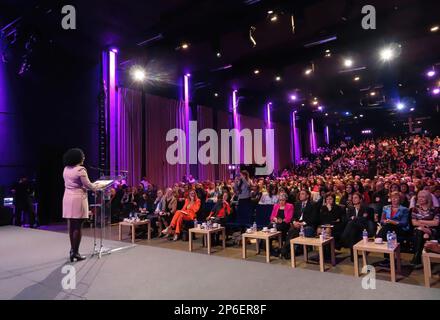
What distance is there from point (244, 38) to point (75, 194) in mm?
5771

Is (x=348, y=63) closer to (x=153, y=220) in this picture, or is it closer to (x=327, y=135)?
(x=153, y=220)

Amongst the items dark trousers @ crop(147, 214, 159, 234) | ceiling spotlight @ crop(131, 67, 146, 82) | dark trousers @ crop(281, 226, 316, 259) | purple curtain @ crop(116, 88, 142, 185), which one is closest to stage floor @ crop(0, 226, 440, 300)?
dark trousers @ crop(281, 226, 316, 259)

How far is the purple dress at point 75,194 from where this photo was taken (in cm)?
402

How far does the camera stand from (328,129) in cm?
3025

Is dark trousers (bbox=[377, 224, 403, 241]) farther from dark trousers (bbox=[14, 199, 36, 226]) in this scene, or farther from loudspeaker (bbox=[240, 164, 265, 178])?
loudspeaker (bbox=[240, 164, 265, 178])

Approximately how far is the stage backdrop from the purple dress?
237 inches

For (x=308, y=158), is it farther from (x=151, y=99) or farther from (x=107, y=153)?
(x=107, y=153)

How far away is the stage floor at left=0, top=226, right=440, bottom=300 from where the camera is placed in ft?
9.77

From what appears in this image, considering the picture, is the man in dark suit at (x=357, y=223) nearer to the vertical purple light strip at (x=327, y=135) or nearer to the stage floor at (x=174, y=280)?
the stage floor at (x=174, y=280)

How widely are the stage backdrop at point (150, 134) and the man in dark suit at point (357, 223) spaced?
24.5 feet

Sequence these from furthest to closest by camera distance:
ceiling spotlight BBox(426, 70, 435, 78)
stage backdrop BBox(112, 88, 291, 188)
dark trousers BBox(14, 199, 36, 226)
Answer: ceiling spotlight BBox(426, 70, 435, 78) → stage backdrop BBox(112, 88, 291, 188) → dark trousers BBox(14, 199, 36, 226)

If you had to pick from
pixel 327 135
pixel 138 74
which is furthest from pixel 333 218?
pixel 327 135

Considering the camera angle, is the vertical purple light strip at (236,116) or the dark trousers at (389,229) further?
the vertical purple light strip at (236,116)

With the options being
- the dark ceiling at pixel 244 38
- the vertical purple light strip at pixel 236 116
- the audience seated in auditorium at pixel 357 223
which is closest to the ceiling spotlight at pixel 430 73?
the dark ceiling at pixel 244 38
